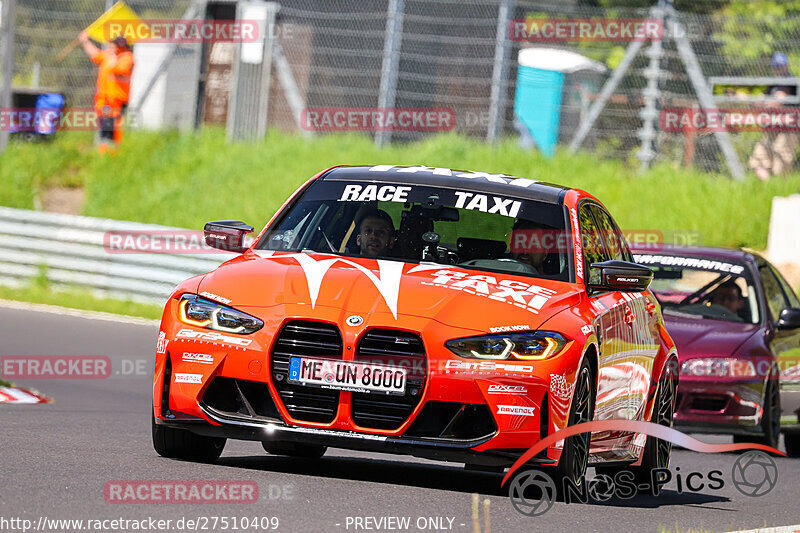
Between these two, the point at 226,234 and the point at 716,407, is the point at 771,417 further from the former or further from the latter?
the point at 226,234

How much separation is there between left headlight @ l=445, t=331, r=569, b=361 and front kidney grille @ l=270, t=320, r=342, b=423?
53 centimetres

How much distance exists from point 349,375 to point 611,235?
2.96 meters

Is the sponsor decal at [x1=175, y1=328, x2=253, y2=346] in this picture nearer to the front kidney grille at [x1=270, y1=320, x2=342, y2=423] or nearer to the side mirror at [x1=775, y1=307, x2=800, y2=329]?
the front kidney grille at [x1=270, y1=320, x2=342, y2=423]

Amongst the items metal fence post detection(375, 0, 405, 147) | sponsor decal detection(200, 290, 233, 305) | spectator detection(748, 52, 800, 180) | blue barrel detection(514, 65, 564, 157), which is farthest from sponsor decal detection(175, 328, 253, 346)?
metal fence post detection(375, 0, 405, 147)

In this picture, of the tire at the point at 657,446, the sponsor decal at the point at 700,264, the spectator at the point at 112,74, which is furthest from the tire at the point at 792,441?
the spectator at the point at 112,74

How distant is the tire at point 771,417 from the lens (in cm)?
1196

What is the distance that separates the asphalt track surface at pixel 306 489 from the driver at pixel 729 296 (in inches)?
80.2

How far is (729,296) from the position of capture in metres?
12.8

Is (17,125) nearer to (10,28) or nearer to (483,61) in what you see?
(10,28)

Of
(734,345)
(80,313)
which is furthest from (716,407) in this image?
(80,313)

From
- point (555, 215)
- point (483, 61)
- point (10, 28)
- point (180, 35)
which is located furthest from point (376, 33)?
point (555, 215)

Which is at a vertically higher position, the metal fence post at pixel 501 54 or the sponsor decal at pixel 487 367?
the metal fence post at pixel 501 54

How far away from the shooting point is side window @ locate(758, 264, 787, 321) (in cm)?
1280

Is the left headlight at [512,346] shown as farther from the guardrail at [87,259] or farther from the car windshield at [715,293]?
the guardrail at [87,259]
